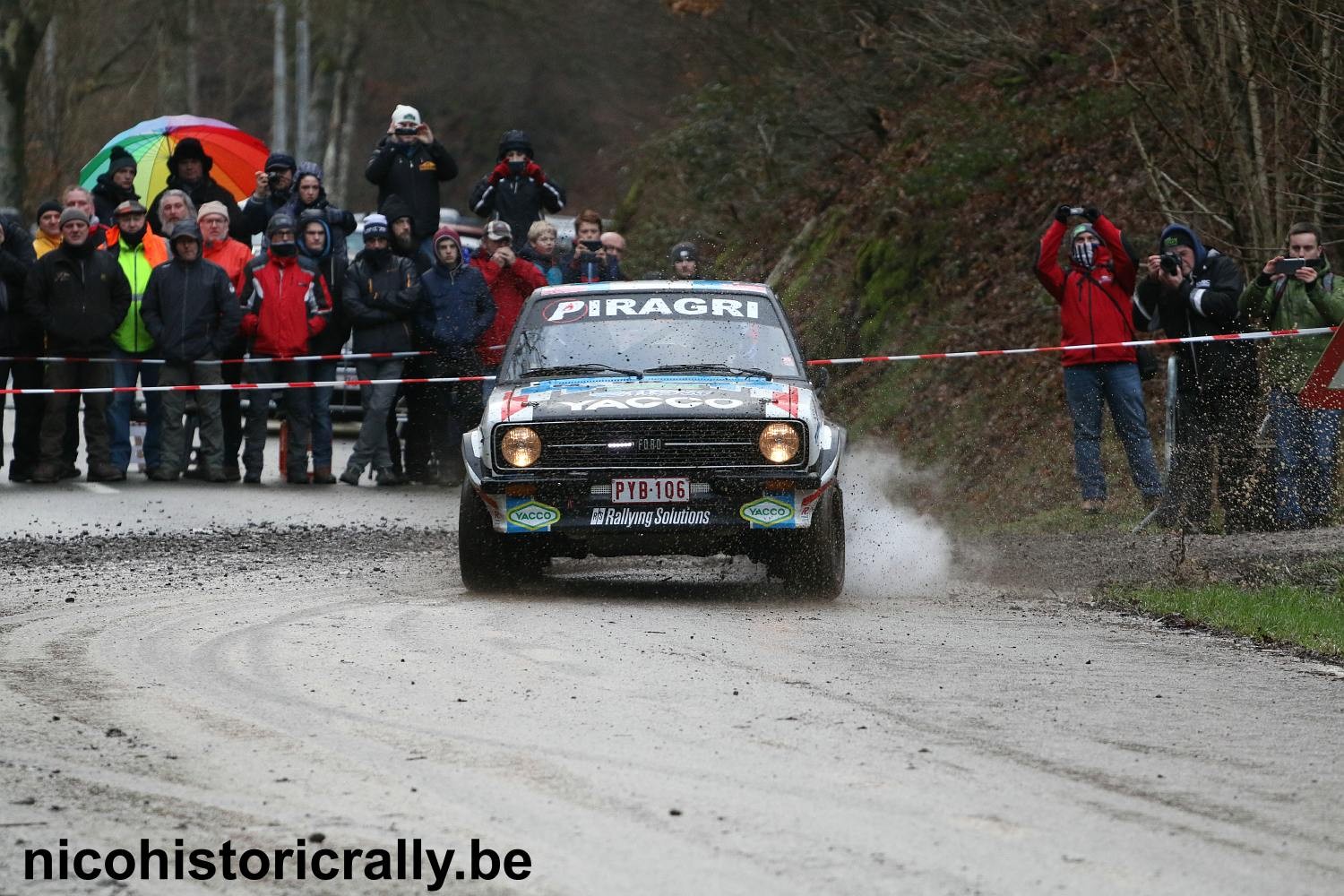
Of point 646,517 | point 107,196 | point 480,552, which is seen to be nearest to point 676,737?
point 646,517

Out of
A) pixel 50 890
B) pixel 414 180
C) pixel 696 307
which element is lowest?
pixel 50 890

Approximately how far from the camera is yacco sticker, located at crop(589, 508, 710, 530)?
460 inches

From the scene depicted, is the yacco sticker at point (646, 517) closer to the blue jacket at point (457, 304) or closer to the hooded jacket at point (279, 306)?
the blue jacket at point (457, 304)

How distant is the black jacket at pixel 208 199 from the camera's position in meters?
A: 21.6

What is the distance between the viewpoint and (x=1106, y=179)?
2178 centimetres

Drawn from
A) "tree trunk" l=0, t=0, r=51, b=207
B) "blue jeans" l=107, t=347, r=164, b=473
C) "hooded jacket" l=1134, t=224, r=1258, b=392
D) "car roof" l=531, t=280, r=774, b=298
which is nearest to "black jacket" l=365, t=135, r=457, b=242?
"blue jeans" l=107, t=347, r=164, b=473

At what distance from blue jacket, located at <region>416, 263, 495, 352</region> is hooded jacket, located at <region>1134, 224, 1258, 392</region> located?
264 inches

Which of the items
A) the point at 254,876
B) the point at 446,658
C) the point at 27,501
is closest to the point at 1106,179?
the point at 27,501

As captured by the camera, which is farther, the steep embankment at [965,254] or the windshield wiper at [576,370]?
the steep embankment at [965,254]

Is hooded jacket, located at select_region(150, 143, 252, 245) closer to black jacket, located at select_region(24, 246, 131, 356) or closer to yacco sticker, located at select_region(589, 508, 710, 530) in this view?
black jacket, located at select_region(24, 246, 131, 356)

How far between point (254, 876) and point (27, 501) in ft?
42.2

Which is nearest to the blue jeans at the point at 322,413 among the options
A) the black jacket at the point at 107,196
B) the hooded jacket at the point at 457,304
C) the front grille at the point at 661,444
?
the hooded jacket at the point at 457,304

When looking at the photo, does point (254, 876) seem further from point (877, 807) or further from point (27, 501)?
point (27, 501)

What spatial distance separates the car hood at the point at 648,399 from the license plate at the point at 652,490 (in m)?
0.35
